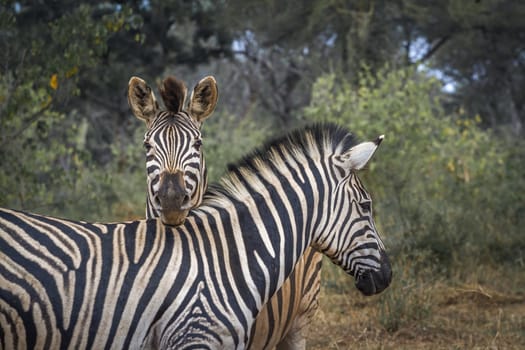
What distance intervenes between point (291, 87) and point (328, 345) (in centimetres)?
1832

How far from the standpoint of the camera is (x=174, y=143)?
4.54 m

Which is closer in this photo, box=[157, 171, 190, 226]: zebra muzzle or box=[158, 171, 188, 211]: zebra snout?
box=[157, 171, 190, 226]: zebra muzzle

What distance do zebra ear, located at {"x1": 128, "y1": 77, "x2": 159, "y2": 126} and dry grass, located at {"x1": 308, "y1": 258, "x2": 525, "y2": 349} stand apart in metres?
2.59

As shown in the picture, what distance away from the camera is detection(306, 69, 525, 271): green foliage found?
356 inches

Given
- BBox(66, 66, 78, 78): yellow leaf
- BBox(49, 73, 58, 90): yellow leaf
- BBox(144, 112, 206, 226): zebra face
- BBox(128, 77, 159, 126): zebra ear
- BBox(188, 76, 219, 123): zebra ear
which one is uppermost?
BBox(66, 66, 78, 78): yellow leaf

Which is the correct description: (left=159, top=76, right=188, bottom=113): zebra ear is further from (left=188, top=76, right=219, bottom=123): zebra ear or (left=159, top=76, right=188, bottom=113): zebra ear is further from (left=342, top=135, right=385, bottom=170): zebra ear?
(left=342, top=135, right=385, bottom=170): zebra ear

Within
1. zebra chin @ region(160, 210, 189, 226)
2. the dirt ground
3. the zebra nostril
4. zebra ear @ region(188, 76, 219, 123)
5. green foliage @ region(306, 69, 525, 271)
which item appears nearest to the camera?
zebra chin @ region(160, 210, 189, 226)

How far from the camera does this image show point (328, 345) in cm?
609

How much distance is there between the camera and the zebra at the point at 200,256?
3270 mm

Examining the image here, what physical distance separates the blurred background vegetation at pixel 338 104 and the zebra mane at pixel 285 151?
252 cm

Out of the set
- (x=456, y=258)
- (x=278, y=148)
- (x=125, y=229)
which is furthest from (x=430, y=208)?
(x=125, y=229)

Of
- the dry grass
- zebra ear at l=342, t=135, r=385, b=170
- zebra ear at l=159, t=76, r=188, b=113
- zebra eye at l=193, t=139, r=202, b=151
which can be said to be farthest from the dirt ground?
zebra ear at l=159, t=76, r=188, b=113

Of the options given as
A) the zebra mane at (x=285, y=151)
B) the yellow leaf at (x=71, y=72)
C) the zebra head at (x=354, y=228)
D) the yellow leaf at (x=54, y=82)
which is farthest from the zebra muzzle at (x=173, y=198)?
the yellow leaf at (x=71, y=72)

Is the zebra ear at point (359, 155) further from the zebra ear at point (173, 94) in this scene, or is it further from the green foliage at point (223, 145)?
the green foliage at point (223, 145)
